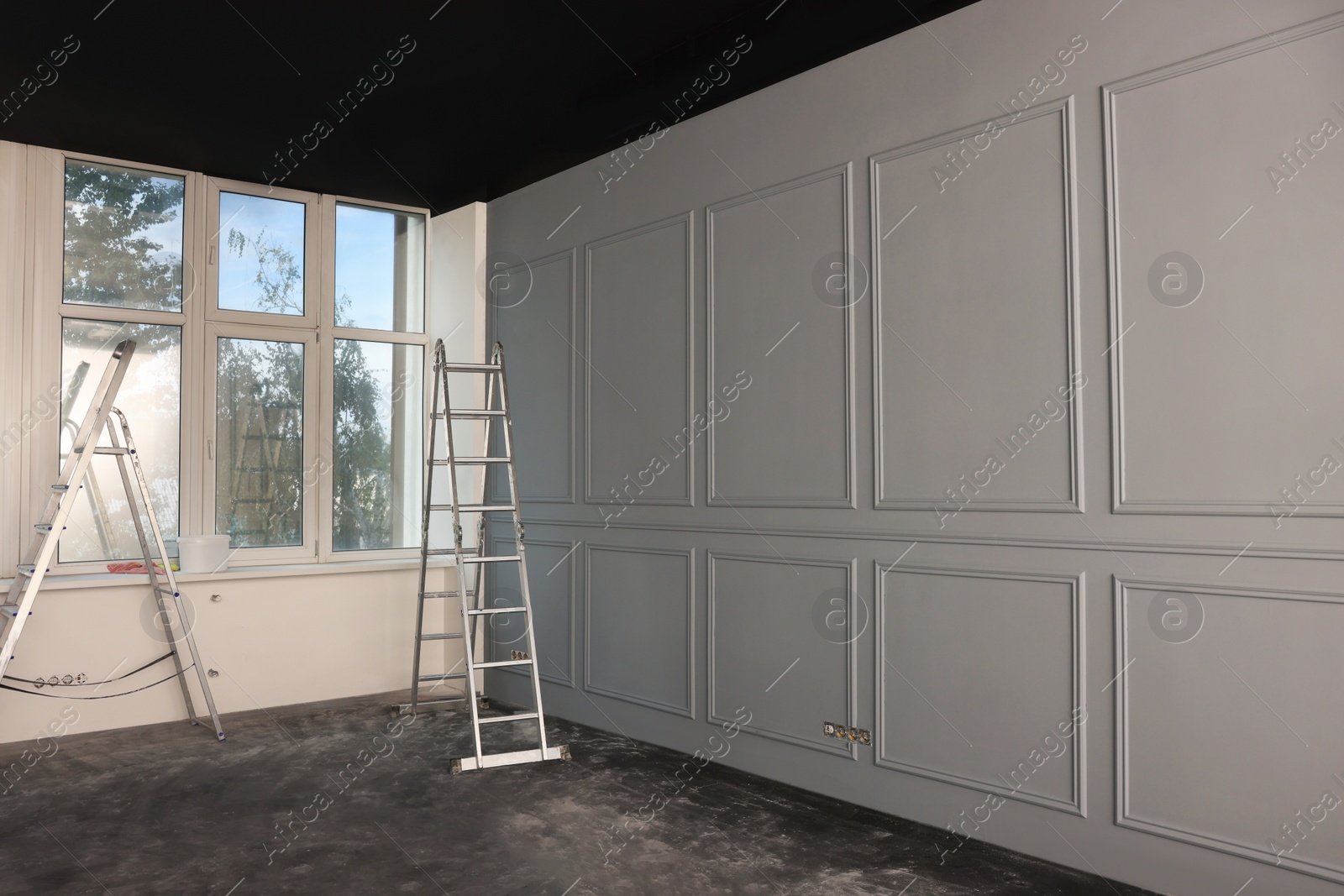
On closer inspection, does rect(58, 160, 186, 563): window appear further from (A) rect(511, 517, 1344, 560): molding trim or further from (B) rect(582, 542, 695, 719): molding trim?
(A) rect(511, 517, 1344, 560): molding trim

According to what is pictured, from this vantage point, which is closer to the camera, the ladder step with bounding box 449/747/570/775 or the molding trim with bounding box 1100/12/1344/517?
the molding trim with bounding box 1100/12/1344/517

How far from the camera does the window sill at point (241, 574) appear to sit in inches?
196

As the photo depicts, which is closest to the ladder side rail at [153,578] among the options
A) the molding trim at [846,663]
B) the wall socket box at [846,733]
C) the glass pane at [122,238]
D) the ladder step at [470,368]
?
the glass pane at [122,238]

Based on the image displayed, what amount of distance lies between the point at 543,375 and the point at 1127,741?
366 centimetres

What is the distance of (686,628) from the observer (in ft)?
15.2

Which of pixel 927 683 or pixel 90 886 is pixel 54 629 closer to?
pixel 90 886

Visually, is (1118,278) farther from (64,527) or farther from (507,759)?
(64,527)

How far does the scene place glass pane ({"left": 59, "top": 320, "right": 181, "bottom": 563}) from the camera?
5.32 meters

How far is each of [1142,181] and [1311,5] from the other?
24.8 inches

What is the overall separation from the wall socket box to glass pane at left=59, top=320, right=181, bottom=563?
3.95 meters

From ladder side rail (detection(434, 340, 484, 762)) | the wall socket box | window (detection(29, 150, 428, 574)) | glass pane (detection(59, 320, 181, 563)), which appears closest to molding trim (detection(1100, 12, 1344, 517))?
the wall socket box

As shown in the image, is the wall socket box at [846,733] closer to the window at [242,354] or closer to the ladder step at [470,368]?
the ladder step at [470,368]

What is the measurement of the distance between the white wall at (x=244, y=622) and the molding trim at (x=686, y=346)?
1.13 m

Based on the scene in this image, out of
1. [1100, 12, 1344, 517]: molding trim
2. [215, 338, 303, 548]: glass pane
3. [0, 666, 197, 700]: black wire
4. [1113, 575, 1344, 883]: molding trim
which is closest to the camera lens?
[1113, 575, 1344, 883]: molding trim
